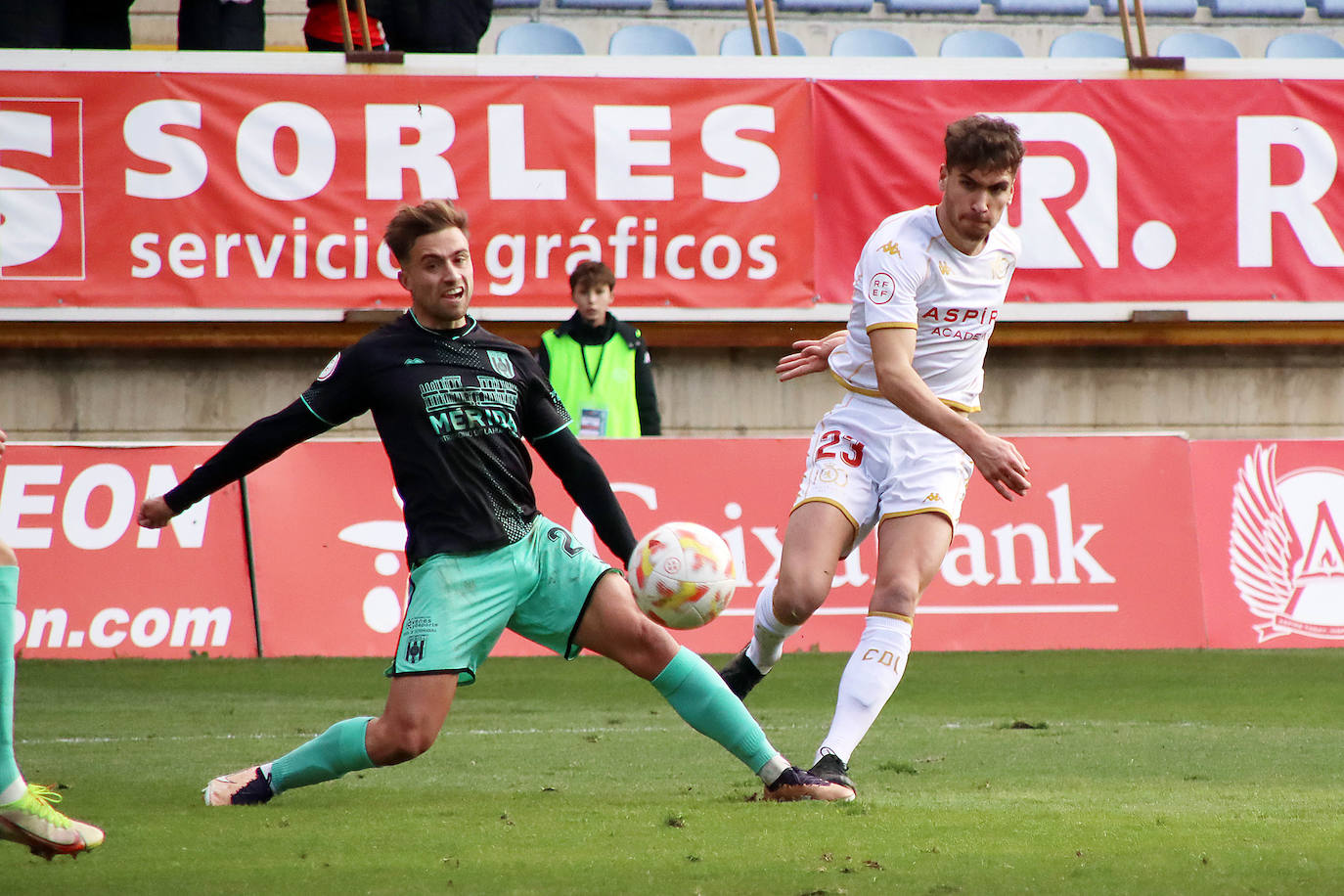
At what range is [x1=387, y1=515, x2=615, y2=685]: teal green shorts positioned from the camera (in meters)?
4.71

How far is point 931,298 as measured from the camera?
5.57 meters

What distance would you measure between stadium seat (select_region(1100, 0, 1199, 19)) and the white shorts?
38.9 feet

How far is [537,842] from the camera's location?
14.2 ft

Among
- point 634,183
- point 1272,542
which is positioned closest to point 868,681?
point 1272,542

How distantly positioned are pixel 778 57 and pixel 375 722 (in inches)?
357

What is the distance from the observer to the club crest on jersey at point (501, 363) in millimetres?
4914

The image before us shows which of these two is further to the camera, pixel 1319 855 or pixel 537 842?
pixel 537 842

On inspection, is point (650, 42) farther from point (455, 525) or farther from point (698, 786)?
point (455, 525)

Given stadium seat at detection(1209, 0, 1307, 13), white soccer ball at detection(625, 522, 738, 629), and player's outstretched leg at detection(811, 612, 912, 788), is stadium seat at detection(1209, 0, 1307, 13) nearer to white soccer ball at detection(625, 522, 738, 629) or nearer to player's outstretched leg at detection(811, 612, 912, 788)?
player's outstretched leg at detection(811, 612, 912, 788)

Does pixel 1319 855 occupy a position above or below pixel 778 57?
below

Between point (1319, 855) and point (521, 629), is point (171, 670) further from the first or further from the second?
point (1319, 855)

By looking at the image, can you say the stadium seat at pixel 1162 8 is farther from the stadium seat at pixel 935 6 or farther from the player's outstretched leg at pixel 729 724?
the player's outstretched leg at pixel 729 724

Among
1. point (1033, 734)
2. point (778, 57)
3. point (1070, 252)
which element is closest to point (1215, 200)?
point (1070, 252)

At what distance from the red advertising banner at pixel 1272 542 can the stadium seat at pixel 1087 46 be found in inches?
236
